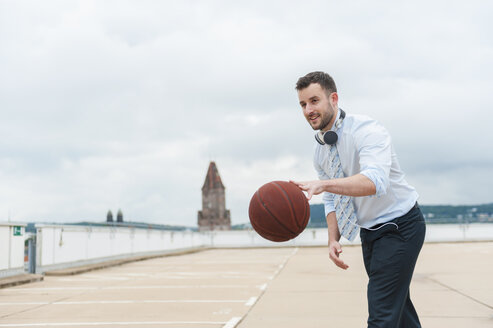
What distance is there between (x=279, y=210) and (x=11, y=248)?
38.8ft

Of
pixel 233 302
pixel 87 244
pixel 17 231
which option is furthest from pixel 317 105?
pixel 87 244

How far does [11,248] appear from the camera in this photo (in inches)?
541

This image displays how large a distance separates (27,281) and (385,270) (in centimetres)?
1156

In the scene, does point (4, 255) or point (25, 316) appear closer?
point (25, 316)

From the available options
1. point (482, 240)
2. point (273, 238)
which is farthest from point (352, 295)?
point (482, 240)

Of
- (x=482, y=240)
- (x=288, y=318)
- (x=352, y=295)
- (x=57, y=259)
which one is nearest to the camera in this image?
(x=288, y=318)

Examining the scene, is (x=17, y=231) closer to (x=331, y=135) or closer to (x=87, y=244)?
(x=87, y=244)

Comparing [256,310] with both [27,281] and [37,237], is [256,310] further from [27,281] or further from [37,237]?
[37,237]

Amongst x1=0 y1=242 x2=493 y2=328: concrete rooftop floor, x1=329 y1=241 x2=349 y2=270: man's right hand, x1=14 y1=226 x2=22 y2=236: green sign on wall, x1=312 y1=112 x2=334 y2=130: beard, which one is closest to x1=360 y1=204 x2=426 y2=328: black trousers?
x1=329 y1=241 x2=349 y2=270: man's right hand

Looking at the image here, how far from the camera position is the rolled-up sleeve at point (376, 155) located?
10.9 feet

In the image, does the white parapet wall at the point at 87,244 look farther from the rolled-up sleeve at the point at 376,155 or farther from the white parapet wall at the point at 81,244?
the rolled-up sleeve at the point at 376,155

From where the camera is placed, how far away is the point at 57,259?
1653 centimetres

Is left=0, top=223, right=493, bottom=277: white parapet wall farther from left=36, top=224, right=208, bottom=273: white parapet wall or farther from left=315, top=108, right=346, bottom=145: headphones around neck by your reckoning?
left=315, top=108, right=346, bottom=145: headphones around neck

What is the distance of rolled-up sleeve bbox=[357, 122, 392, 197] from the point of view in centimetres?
333
